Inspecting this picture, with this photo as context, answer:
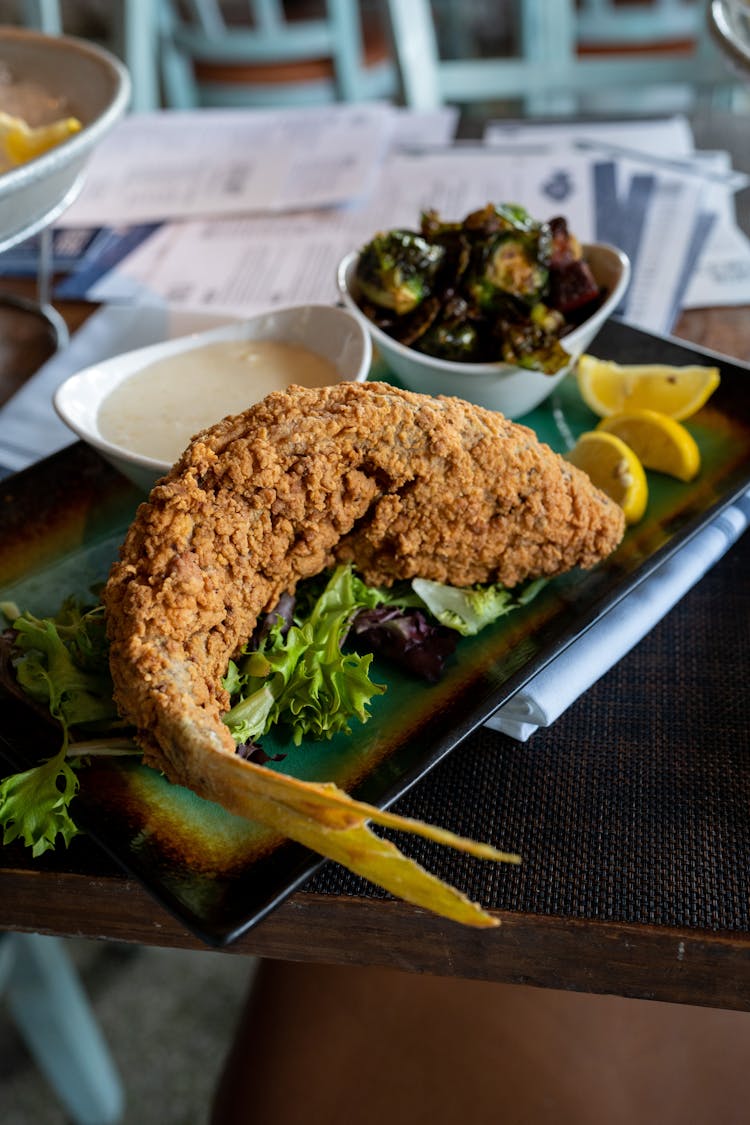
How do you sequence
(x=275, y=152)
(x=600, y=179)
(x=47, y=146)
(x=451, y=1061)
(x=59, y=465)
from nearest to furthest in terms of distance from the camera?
1. (x=451, y=1061)
2. (x=59, y=465)
3. (x=47, y=146)
4. (x=600, y=179)
5. (x=275, y=152)

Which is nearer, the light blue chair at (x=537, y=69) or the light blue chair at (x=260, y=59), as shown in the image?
the light blue chair at (x=537, y=69)

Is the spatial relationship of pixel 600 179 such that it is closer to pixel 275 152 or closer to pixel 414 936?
pixel 275 152

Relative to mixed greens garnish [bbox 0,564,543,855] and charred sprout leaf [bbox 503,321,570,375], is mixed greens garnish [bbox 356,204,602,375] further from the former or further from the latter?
mixed greens garnish [bbox 0,564,543,855]

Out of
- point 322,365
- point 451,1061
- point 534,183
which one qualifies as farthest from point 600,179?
point 451,1061

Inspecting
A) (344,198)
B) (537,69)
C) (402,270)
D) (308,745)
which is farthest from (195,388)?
(537,69)

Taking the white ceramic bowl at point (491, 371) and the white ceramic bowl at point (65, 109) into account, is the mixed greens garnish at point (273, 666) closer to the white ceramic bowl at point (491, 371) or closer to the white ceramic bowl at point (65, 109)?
the white ceramic bowl at point (491, 371)

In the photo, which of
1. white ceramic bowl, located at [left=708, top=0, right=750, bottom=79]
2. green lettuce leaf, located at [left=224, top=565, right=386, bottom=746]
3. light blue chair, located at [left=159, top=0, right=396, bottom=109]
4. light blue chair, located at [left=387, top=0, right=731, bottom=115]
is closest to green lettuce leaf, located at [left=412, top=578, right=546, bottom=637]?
green lettuce leaf, located at [left=224, top=565, right=386, bottom=746]

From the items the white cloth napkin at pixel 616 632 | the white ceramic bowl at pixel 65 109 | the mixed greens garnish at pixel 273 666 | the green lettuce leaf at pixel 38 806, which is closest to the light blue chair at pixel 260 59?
the white ceramic bowl at pixel 65 109
